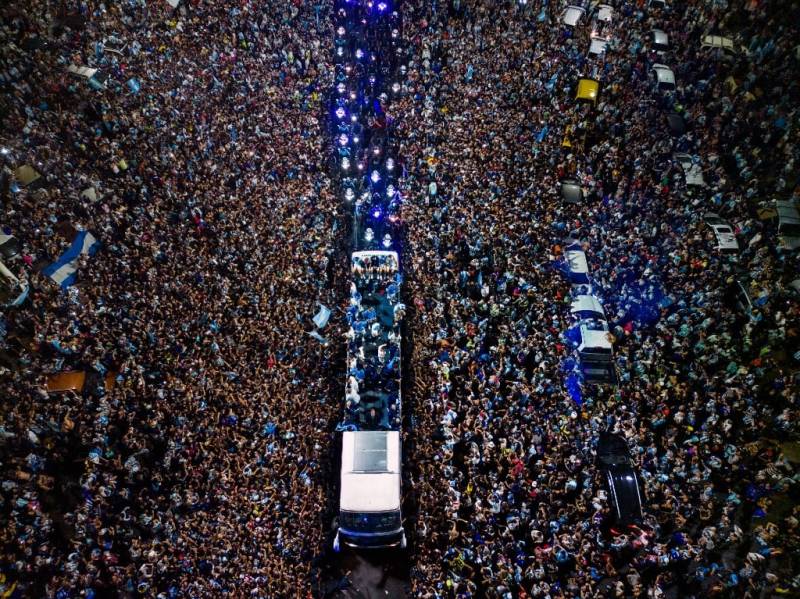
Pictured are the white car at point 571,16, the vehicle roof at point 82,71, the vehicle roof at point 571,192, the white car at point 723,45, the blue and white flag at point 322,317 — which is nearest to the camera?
the blue and white flag at point 322,317

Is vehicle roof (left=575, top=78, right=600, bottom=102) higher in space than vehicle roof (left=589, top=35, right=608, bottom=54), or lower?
lower

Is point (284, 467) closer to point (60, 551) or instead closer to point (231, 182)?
point (60, 551)

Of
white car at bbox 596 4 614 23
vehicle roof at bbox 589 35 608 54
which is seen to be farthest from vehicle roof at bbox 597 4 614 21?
vehicle roof at bbox 589 35 608 54

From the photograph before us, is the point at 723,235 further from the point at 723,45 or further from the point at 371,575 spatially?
the point at 371,575

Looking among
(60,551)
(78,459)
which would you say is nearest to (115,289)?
(78,459)

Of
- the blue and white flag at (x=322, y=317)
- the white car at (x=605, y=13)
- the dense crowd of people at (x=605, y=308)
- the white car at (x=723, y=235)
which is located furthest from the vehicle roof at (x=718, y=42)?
the blue and white flag at (x=322, y=317)

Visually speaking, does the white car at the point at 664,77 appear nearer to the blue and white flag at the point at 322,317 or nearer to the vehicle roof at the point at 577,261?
the vehicle roof at the point at 577,261

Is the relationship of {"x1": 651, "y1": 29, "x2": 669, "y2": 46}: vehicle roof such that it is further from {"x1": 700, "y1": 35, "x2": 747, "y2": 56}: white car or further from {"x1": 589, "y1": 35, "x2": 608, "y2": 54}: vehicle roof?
{"x1": 589, "y1": 35, "x2": 608, "y2": 54}: vehicle roof
